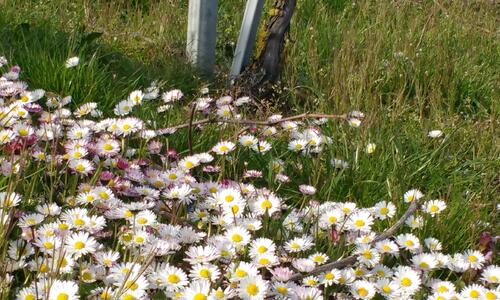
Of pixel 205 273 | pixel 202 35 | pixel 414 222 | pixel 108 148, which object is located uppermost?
pixel 202 35

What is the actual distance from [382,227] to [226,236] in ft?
2.60

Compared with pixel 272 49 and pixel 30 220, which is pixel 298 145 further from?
pixel 272 49

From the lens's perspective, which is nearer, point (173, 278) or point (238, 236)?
point (173, 278)

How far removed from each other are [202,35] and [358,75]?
99 cm

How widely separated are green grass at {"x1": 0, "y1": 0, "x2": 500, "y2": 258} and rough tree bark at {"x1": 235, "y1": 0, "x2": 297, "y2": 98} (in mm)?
130

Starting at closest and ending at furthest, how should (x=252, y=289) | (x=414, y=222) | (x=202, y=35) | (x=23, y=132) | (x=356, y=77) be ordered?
(x=252, y=289) < (x=414, y=222) < (x=23, y=132) < (x=356, y=77) < (x=202, y=35)

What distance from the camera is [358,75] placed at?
15.0ft

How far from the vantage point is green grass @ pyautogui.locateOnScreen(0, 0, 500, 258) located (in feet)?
11.2

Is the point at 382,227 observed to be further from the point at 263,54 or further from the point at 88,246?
the point at 263,54

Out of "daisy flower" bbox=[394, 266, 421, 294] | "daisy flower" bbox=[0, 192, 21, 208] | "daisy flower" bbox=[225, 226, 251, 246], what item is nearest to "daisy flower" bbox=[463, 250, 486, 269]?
"daisy flower" bbox=[394, 266, 421, 294]

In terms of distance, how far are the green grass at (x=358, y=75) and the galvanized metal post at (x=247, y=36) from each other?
0.53 feet

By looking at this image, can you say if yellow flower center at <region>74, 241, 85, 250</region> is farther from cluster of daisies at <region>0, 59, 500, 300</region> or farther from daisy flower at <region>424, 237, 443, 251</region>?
daisy flower at <region>424, 237, 443, 251</region>

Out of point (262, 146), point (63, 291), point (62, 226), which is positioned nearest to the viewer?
point (63, 291)

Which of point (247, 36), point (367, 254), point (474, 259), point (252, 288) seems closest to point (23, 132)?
point (252, 288)
